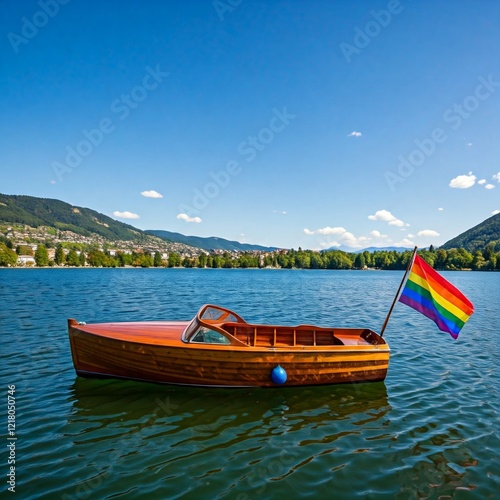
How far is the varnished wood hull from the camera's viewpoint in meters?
10.5

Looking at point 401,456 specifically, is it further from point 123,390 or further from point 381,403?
point 123,390

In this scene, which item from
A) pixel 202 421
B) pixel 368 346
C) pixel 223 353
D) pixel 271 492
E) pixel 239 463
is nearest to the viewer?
pixel 271 492

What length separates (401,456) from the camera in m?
7.78

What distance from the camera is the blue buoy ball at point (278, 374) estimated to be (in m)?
10.7

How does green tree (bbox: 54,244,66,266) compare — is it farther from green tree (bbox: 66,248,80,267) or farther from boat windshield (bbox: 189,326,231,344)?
boat windshield (bbox: 189,326,231,344)

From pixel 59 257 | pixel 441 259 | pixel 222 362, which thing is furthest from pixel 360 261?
pixel 222 362

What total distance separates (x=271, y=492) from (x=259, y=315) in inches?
830

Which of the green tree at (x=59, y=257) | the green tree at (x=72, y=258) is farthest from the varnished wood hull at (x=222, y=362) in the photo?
the green tree at (x=72, y=258)

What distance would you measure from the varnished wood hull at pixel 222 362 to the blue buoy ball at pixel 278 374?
109 mm

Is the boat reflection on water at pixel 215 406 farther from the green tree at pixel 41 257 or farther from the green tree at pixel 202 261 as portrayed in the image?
the green tree at pixel 202 261

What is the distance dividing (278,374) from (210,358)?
2137 millimetres

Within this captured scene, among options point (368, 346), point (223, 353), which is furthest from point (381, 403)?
point (223, 353)

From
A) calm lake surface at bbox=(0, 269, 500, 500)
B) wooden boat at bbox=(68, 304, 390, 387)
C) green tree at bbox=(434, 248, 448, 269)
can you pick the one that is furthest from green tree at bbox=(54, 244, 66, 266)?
green tree at bbox=(434, 248, 448, 269)

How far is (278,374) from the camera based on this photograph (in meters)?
10.7
